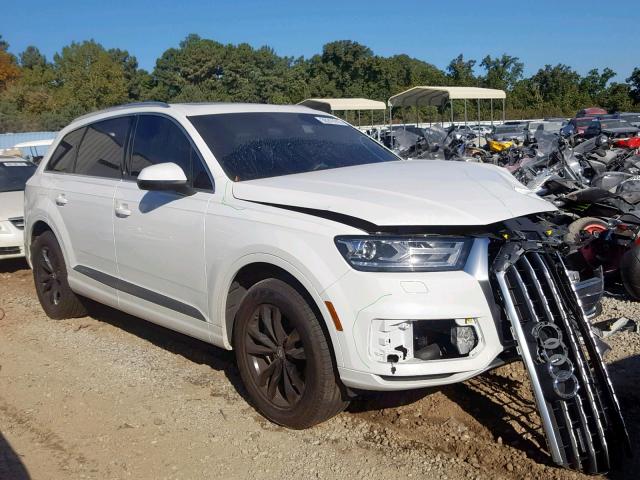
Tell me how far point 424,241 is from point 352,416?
129cm

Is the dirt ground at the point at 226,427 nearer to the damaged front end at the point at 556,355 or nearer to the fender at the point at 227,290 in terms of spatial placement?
the damaged front end at the point at 556,355

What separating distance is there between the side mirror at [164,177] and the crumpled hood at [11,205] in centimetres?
552

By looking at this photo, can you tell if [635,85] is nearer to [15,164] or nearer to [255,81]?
[255,81]

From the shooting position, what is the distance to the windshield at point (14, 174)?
32.7ft

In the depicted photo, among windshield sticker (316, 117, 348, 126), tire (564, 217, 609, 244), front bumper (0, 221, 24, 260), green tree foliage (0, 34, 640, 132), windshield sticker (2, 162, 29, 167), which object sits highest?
green tree foliage (0, 34, 640, 132)

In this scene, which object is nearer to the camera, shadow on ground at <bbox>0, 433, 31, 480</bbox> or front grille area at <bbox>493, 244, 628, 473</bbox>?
front grille area at <bbox>493, 244, 628, 473</bbox>

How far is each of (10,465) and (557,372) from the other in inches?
112

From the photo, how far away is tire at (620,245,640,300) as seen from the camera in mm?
5449

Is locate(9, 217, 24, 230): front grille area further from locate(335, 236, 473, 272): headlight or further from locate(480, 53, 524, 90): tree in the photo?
locate(480, 53, 524, 90): tree

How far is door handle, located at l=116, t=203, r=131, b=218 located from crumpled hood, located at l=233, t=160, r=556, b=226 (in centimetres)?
114

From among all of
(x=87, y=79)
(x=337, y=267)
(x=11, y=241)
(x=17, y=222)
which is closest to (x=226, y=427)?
(x=337, y=267)

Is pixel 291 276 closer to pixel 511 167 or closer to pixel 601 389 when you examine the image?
pixel 601 389

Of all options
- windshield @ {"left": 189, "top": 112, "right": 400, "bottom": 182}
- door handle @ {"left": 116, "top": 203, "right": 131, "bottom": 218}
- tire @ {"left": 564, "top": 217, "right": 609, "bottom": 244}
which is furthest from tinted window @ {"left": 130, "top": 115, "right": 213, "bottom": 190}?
tire @ {"left": 564, "top": 217, "right": 609, "bottom": 244}

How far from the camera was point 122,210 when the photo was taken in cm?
473
